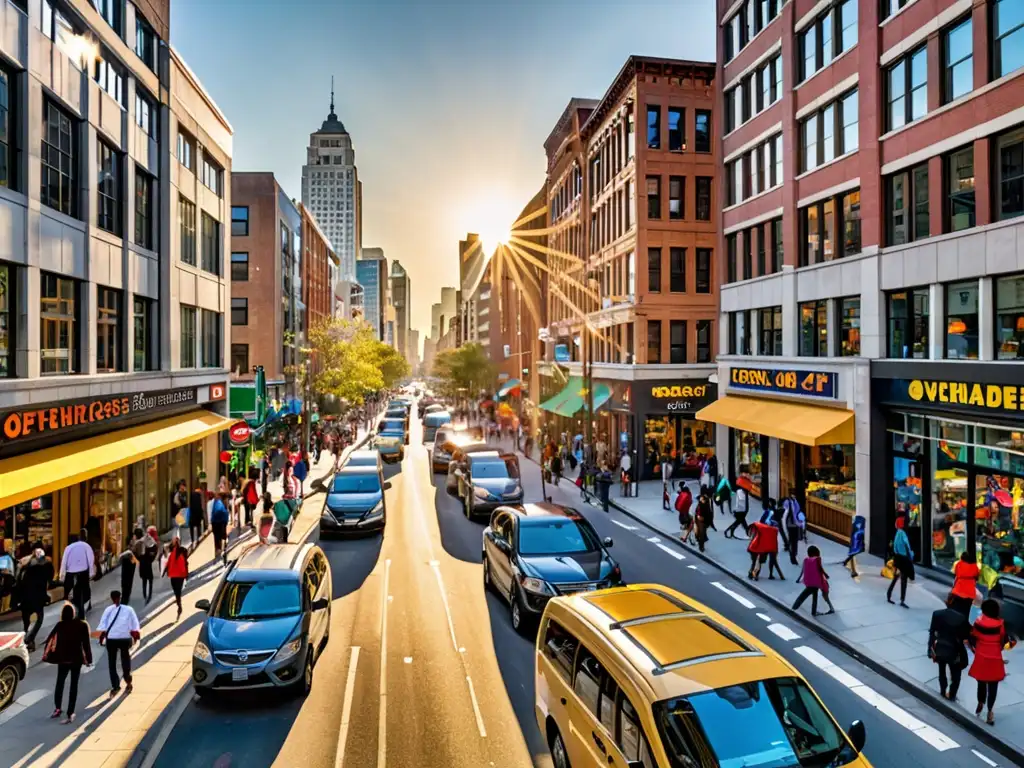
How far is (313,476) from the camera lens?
35.8m

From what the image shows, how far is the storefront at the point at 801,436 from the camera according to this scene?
19516 millimetres

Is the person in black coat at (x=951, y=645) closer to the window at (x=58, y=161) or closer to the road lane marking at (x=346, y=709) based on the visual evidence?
the road lane marking at (x=346, y=709)

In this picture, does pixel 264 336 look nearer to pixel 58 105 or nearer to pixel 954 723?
pixel 58 105

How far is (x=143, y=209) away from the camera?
2127 cm

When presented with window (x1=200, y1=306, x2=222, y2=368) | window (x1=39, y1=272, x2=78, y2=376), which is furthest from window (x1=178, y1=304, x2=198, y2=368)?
window (x1=39, y1=272, x2=78, y2=376)

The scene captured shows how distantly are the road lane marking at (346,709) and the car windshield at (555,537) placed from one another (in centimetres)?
363

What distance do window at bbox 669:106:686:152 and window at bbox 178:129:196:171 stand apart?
21.4 m

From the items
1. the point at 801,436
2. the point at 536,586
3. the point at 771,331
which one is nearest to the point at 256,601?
the point at 536,586

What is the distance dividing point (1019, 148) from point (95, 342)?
21470 mm

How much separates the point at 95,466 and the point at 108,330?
5434 millimetres

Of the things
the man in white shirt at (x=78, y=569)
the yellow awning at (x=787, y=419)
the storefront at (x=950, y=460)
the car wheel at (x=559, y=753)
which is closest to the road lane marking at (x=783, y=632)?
the storefront at (x=950, y=460)

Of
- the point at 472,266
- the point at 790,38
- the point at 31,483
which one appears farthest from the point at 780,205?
the point at 472,266

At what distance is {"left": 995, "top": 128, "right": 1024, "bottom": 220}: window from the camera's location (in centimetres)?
1457

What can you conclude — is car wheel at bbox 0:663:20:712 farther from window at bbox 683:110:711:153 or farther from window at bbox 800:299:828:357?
window at bbox 683:110:711:153
